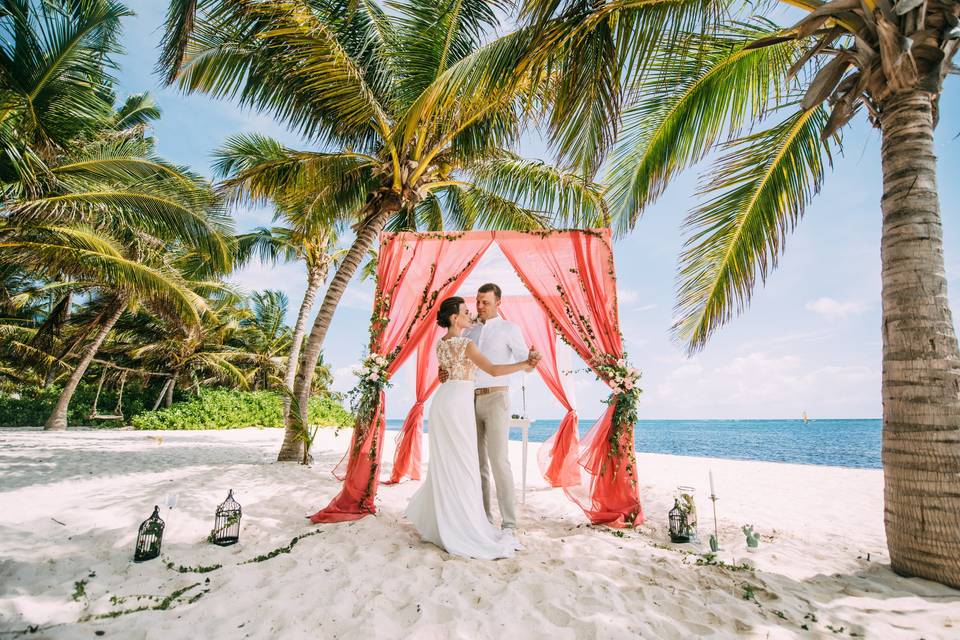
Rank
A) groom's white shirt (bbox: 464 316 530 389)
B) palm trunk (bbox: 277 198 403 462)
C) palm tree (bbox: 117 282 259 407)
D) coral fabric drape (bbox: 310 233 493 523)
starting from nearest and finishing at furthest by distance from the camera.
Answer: groom's white shirt (bbox: 464 316 530 389) → coral fabric drape (bbox: 310 233 493 523) → palm trunk (bbox: 277 198 403 462) → palm tree (bbox: 117 282 259 407)

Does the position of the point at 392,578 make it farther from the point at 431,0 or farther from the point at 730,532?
the point at 431,0

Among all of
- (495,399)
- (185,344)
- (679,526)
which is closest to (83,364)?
(185,344)

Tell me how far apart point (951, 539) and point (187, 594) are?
4.59 m

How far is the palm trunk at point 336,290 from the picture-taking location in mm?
6805

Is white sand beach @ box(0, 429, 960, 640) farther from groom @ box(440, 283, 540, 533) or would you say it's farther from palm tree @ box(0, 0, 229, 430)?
palm tree @ box(0, 0, 229, 430)

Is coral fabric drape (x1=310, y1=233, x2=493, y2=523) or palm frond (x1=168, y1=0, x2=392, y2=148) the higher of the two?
palm frond (x1=168, y1=0, x2=392, y2=148)

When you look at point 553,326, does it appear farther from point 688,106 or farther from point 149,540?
point 149,540

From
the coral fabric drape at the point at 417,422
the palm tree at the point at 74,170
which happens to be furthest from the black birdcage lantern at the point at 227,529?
the palm tree at the point at 74,170

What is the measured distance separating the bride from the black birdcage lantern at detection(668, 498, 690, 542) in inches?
57.8

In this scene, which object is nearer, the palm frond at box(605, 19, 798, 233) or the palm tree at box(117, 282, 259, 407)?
the palm frond at box(605, 19, 798, 233)

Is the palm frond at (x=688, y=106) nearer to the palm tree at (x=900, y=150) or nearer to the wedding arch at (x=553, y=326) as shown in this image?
the palm tree at (x=900, y=150)

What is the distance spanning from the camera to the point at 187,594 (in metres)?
2.52

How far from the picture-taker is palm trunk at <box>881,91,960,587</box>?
2592 millimetres

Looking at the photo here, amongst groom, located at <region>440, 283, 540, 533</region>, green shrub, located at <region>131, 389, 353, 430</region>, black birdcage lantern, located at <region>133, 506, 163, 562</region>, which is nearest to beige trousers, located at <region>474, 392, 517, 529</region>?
groom, located at <region>440, 283, 540, 533</region>
